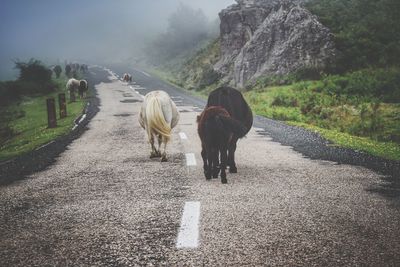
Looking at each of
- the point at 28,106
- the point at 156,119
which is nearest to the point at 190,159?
the point at 156,119

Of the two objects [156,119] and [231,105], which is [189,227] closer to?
[231,105]

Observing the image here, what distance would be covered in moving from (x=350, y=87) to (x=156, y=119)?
1747cm

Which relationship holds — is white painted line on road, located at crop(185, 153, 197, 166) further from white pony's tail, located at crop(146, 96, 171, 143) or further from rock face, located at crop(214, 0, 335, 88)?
rock face, located at crop(214, 0, 335, 88)

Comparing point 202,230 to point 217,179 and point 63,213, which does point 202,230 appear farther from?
point 217,179

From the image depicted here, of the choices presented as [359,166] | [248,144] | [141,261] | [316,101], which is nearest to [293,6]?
[316,101]

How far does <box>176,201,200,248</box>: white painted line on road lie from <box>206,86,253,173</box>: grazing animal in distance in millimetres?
1937

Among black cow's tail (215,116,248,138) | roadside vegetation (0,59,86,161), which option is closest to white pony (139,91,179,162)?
black cow's tail (215,116,248,138)

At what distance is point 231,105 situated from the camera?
7.36 metres

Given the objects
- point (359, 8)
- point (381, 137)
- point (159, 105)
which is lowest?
point (381, 137)

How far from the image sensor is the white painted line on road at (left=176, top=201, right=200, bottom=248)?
4.26 m

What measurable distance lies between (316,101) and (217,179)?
15.9 m

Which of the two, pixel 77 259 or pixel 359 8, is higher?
pixel 359 8

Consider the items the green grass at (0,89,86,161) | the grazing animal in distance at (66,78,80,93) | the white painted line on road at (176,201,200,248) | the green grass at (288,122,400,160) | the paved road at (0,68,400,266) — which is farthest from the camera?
the grazing animal in distance at (66,78,80,93)

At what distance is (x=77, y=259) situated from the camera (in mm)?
3916
